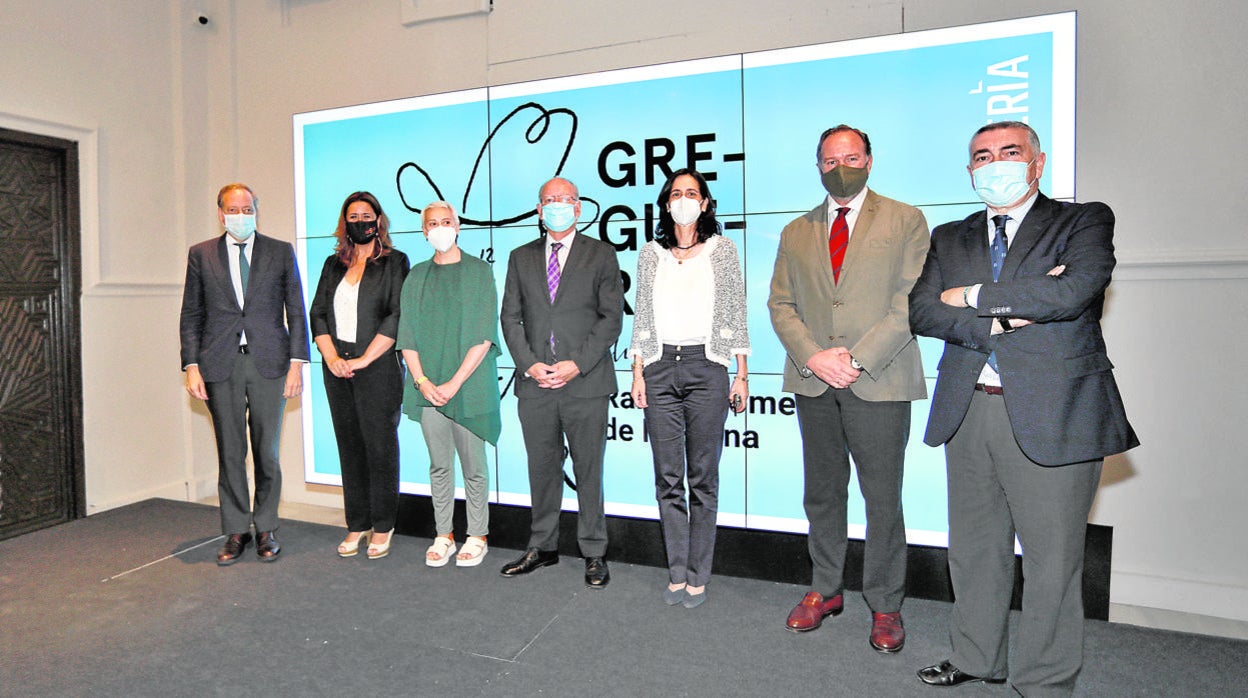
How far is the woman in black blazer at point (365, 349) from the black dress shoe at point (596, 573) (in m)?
1.08

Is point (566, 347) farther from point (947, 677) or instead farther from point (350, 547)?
point (947, 677)

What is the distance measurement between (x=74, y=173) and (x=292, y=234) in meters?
1.20

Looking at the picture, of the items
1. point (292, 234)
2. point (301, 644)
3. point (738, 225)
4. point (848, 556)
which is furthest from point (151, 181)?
point (848, 556)

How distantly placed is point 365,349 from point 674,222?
5.34 ft

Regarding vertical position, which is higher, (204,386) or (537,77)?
(537,77)

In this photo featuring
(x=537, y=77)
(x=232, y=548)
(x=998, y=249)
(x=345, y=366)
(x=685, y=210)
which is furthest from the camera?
(x=537, y=77)

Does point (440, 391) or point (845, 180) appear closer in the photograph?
point (845, 180)

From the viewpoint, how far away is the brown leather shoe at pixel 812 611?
9.09 ft

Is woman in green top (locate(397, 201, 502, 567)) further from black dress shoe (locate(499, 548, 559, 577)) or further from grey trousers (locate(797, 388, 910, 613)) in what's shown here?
grey trousers (locate(797, 388, 910, 613))

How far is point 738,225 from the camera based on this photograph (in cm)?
351

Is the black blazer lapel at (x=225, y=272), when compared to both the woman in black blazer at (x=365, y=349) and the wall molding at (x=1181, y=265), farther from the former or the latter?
the wall molding at (x=1181, y=265)

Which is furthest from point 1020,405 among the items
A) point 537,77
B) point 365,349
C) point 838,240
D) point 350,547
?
point 350,547

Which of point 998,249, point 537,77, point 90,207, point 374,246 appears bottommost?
point 998,249

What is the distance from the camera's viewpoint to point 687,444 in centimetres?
301
